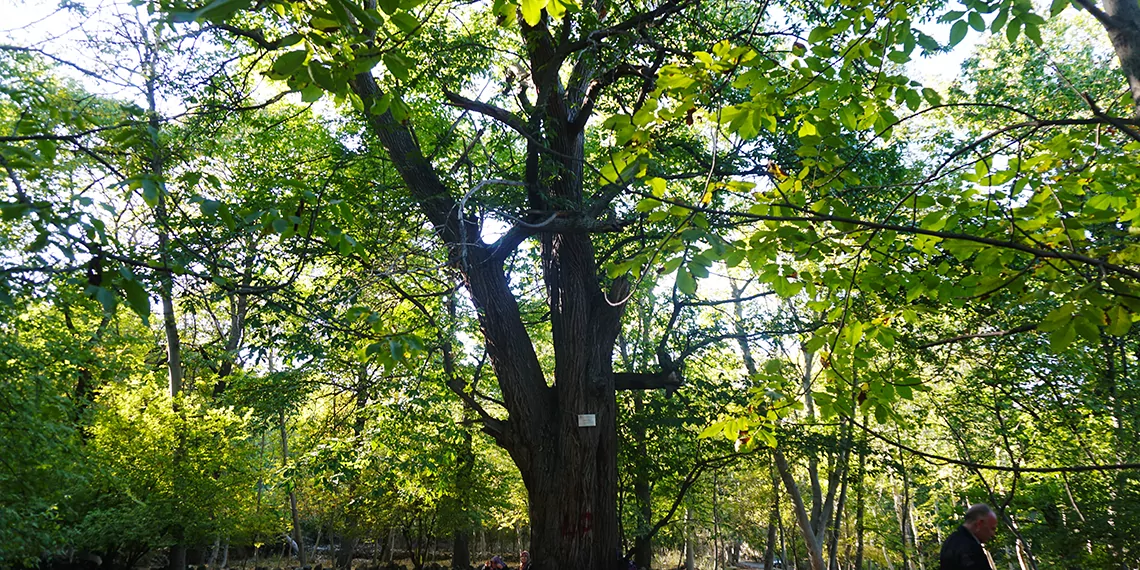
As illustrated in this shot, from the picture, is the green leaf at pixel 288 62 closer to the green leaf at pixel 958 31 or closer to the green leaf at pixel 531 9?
the green leaf at pixel 531 9

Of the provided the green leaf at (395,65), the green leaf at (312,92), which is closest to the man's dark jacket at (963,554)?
the green leaf at (395,65)

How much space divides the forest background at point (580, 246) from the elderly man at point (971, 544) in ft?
2.01

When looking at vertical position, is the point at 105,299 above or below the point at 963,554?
above

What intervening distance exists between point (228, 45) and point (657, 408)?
6.29 metres

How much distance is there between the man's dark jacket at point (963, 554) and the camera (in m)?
4.41

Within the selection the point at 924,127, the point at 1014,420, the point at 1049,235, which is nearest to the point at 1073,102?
the point at 924,127

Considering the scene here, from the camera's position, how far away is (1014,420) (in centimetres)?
806

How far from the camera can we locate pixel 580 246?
6359 millimetres

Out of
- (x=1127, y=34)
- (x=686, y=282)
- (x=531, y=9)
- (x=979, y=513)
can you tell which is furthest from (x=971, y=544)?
(x=531, y=9)

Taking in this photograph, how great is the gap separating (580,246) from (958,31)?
14.9 feet

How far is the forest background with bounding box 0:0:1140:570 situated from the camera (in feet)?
6.32

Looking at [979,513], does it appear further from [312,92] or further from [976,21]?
[312,92]

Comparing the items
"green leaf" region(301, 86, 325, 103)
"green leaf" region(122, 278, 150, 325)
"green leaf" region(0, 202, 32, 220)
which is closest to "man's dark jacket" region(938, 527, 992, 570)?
"green leaf" region(301, 86, 325, 103)

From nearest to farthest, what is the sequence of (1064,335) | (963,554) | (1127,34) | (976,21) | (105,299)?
(105,299)
(1064,335)
(1127,34)
(976,21)
(963,554)
